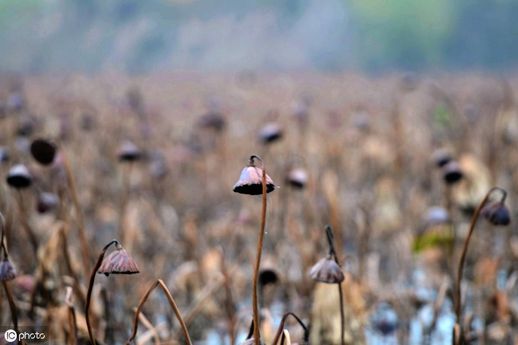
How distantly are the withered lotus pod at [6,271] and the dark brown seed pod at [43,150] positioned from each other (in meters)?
0.66

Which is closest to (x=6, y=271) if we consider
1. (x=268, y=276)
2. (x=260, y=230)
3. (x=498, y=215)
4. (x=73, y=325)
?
(x=73, y=325)

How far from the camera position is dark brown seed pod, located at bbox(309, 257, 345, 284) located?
1.91 metres

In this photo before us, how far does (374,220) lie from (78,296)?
261cm

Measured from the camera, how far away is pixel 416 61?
62.8 feet

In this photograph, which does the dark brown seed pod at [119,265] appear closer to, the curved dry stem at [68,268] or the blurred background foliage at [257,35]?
the curved dry stem at [68,268]

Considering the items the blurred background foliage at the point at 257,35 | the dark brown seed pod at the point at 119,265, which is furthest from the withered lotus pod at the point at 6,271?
the blurred background foliage at the point at 257,35

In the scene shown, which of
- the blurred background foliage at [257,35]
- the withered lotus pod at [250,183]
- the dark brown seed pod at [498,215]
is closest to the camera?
the withered lotus pod at [250,183]

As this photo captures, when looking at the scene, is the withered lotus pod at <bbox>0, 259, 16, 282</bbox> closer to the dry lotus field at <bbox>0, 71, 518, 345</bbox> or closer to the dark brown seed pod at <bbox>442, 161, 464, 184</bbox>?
the dry lotus field at <bbox>0, 71, 518, 345</bbox>

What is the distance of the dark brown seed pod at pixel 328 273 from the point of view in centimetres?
191

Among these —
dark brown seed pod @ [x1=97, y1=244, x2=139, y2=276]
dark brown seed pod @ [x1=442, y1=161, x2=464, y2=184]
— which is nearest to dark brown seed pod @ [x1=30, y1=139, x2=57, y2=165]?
dark brown seed pod @ [x1=97, y1=244, x2=139, y2=276]

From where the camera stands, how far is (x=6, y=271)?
1.94m

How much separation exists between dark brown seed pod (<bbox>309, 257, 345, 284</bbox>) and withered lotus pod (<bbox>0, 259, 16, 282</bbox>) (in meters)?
0.68

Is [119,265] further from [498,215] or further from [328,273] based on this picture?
[498,215]

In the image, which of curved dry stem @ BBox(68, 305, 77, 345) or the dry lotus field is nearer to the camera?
curved dry stem @ BBox(68, 305, 77, 345)
